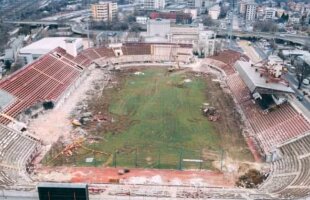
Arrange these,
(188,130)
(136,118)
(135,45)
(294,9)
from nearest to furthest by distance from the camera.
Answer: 1. (188,130)
2. (136,118)
3. (135,45)
4. (294,9)

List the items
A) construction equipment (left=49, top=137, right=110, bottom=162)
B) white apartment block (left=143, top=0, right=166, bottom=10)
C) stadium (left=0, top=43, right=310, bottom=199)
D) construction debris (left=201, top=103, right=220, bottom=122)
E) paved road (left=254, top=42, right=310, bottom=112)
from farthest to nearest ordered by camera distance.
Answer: white apartment block (left=143, top=0, right=166, bottom=10) → paved road (left=254, top=42, right=310, bottom=112) → construction debris (left=201, top=103, right=220, bottom=122) → construction equipment (left=49, top=137, right=110, bottom=162) → stadium (left=0, top=43, right=310, bottom=199)

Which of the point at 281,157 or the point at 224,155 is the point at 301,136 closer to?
the point at 281,157

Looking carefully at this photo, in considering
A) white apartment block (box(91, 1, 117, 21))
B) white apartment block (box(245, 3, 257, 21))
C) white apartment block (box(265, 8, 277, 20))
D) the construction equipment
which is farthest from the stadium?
white apartment block (box(265, 8, 277, 20))

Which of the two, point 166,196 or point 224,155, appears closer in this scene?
point 166,196

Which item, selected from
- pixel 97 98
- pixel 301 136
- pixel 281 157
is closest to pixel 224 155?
pixel 281 157

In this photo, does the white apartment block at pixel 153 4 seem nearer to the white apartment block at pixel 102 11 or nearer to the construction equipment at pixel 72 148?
the white apartment block at pixel 102 11

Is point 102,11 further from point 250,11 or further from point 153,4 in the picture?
point 250,11

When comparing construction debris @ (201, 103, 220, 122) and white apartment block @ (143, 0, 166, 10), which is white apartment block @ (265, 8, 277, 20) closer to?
white apartment block @ (143, 0, 166, 10)
